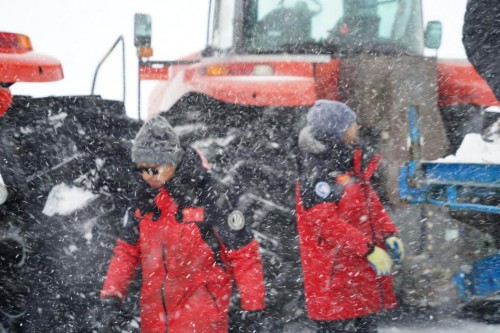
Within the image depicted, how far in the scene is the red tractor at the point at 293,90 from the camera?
3688mm

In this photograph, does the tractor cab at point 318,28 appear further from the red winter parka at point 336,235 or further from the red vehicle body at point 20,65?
the red vehicle body at point 20,65

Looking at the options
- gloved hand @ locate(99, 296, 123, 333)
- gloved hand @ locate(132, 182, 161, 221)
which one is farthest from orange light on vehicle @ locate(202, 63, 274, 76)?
gloved hand @ locate(99, 296, 123, 333)

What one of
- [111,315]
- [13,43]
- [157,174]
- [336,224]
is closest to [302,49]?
[336,224]

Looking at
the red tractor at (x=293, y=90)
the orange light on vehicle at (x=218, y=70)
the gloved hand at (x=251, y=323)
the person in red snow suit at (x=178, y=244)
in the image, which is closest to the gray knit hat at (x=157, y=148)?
the person in red snow suit at (x=178, y=244)

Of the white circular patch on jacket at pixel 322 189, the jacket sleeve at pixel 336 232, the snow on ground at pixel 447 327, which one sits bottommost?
the snow on ground at pixel 447 327

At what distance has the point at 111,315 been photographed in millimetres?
2803

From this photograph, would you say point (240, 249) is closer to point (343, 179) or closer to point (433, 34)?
point (343, 179)

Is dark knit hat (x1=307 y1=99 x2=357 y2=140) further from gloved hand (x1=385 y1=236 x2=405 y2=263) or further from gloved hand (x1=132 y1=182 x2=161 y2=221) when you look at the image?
gloved hand (x1=132 y1=182 x2=161 y2=221)

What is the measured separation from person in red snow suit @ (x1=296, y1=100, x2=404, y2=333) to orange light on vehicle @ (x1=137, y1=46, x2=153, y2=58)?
1.60m

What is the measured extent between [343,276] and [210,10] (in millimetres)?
2295

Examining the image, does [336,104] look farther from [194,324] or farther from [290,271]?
[194,324]

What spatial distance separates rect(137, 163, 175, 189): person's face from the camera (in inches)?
114

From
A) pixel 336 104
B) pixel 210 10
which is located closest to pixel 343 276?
pixel 336 104

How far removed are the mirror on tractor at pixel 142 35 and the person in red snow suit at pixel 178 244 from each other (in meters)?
1.73
